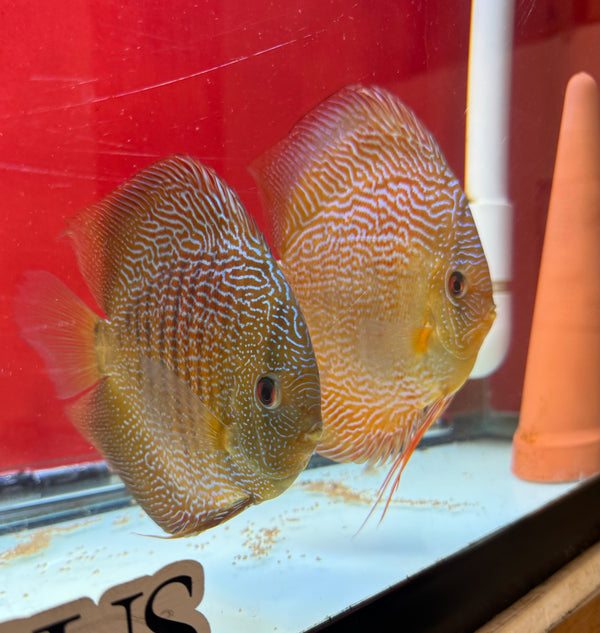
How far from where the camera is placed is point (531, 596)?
932 mm

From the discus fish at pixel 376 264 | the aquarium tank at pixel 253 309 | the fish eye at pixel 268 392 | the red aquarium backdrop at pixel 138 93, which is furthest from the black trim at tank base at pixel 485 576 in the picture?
the red aquarium backdrop at pixel 138 93

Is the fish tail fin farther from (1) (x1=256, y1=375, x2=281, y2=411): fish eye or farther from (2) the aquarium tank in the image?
(1) (x1=256, y1=375, x2=281, y2=411): fish eye

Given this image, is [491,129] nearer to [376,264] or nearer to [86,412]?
[376,264]

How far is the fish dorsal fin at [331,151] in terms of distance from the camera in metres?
0.65

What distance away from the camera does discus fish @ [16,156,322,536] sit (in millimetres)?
466

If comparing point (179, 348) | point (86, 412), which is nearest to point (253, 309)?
point (179, 348)

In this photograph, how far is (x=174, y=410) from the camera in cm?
47

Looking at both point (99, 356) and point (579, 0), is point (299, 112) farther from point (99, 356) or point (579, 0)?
point (579, 0)

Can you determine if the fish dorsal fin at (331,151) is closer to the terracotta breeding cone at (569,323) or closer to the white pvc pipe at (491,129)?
the white pvc pipe at (491,129)

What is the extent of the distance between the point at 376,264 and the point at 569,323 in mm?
824

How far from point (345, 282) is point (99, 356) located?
0.31 m

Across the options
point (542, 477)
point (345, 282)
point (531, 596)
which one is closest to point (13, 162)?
point (345, 282)

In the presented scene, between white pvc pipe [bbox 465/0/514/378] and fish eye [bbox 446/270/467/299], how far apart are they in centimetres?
38

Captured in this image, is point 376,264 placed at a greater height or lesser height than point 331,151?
lesser
